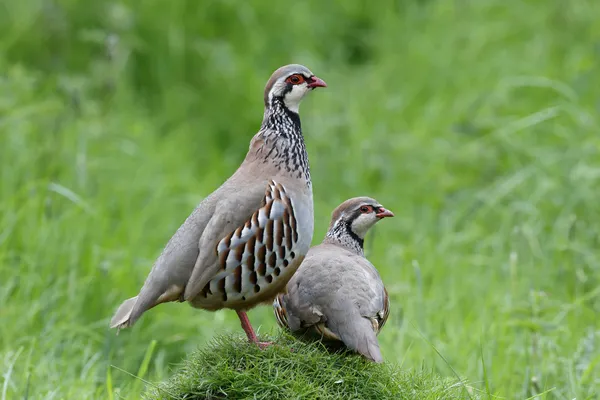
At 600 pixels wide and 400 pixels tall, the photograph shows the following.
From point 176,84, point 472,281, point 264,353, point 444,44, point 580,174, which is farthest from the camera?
point 444,44

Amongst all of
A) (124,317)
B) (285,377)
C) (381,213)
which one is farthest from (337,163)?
(285,377)

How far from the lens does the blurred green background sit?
548 centimetres

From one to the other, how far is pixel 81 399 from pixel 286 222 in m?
1.23

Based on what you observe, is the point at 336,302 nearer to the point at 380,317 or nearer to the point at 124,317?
the point at 380,317

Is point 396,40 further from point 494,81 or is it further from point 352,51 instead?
point 494,81

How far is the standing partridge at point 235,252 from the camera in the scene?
13.1 ft

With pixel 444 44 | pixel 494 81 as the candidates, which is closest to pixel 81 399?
pixel 494 81

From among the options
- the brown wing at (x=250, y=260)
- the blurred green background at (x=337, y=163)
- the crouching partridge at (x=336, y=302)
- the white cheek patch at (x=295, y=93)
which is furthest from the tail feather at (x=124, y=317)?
the white cheek patch at (x=295, y=93)

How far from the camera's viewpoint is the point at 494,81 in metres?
9.53

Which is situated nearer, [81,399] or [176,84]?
[81,399]

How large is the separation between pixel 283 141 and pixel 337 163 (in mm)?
4158

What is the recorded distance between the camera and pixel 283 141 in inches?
171

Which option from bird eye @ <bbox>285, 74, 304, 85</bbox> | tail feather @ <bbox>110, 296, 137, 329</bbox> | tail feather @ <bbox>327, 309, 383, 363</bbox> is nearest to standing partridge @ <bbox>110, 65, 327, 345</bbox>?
tail feather @ <bbox>110, 296, 137, 329</bbox>

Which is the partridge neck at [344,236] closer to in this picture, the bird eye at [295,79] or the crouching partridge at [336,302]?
the crouching partridge at [336,302]
